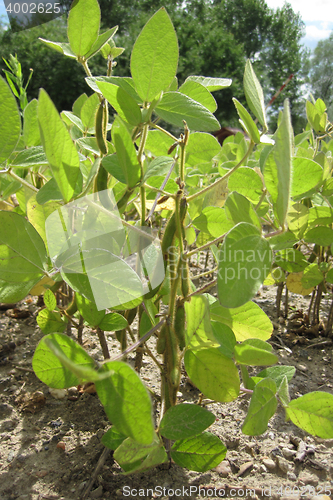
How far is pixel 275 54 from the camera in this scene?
66.5 ft

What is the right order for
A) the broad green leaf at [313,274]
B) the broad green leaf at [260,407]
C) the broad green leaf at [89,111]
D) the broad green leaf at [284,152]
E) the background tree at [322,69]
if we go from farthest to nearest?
the background tree at [322,69], the broad green leaf at [313,274], the broad green leaf at [89,111], the broad green leaf at [260,407], the broad green leaf at [284,152]

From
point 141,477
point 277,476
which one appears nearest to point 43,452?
point 141,477

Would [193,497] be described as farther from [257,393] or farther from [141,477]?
[257,393]

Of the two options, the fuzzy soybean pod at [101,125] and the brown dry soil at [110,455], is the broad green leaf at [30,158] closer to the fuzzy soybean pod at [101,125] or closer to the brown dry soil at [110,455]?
the fuzzy soybean pod at [101,125]

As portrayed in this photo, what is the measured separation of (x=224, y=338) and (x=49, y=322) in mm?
271

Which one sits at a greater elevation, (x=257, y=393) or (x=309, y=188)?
(x=309, y=188)

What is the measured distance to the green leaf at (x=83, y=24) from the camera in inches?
16.2

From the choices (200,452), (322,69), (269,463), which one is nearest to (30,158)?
(200,452)

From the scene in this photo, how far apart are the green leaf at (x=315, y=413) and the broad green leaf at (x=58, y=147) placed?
1.13ft

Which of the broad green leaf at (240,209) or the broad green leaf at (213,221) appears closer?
the broad green leaf at (240,209)

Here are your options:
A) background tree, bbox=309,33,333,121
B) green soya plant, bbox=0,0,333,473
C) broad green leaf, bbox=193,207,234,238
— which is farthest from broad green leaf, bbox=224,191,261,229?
background tree, bbox=309,33,333,121

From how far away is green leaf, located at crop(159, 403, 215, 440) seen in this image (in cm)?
40

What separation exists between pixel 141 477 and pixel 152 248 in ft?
1.06

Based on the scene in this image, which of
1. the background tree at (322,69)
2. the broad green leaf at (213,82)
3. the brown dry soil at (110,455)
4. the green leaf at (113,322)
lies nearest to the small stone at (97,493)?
the brown dry soil at (110,455)
